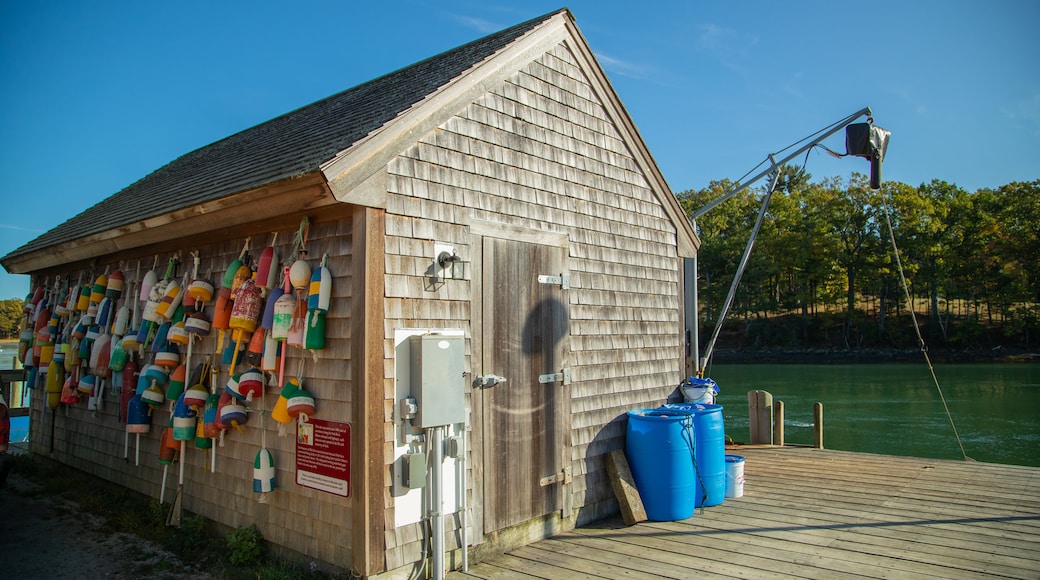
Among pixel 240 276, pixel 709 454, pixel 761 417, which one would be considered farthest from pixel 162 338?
pixel 761 417

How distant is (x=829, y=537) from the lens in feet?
16.3

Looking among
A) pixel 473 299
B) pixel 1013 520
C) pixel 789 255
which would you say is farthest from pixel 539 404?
pixel 789 255

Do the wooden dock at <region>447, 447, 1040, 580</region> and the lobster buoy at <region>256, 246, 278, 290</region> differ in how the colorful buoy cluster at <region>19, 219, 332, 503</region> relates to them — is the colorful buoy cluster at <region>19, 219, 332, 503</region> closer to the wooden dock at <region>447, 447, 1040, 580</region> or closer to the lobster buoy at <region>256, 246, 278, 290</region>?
the lobster buoy at <region>256, 246, 278, 290</region>

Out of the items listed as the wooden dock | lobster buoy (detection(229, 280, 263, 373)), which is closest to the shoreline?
the wooden dock

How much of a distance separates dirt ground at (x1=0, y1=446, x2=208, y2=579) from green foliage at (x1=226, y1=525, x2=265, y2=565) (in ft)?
0.78

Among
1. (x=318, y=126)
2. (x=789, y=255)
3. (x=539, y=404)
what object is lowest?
(x=539, y=404)

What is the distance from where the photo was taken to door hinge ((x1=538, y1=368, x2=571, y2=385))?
5172mm

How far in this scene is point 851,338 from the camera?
42.4m

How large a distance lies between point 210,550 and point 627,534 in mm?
3065

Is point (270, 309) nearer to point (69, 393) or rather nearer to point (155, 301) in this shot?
point (155, 301)

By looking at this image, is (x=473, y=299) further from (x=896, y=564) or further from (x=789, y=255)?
(x=789, y=255)

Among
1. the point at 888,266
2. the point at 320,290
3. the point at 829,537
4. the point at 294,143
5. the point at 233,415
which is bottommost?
the point at 829,537

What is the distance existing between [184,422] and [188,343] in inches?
25.2

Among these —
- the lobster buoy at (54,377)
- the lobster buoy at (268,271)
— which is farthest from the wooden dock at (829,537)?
the lobster buoy at (54,377)
